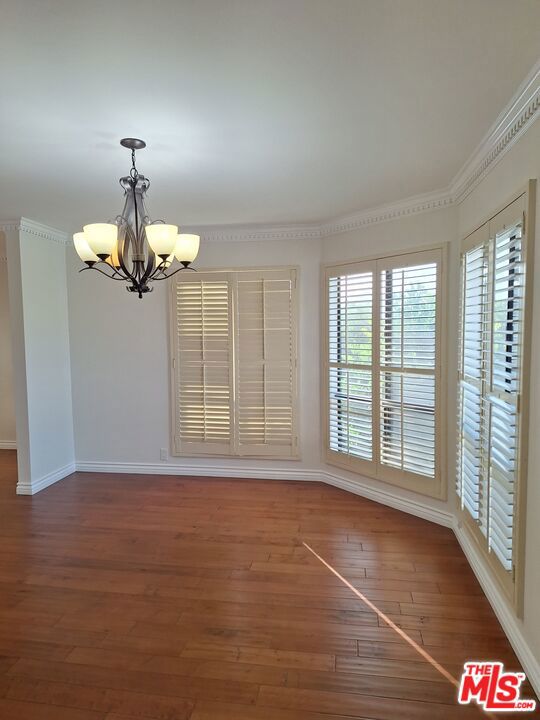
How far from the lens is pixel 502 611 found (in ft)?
7.50

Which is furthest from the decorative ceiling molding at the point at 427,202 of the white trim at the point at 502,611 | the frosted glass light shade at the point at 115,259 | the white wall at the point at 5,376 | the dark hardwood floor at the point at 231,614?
the dark hardwood floor at the point at 231,614

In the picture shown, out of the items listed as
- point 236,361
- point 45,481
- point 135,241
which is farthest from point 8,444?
point 135,241

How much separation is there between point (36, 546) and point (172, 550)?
1.03 metres

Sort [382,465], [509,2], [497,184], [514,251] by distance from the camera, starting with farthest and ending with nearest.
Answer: [382,465]
[497,184]
[514,251]
[509,2]

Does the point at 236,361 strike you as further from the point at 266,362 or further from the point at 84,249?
the point at 84,249

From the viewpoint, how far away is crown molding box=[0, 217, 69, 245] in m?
4.00

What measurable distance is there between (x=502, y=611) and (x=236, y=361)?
9.98 ft

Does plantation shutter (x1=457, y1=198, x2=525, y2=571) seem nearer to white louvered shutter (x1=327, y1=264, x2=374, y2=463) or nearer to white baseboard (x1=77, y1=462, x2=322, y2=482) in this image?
white louvered shutter (x1=327, y1=264, x2=374, y2=463)

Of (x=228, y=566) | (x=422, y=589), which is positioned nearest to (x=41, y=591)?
(x=228, y=566)

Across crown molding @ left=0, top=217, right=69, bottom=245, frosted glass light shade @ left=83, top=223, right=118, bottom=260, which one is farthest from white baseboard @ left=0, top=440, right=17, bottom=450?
frosted glass light shade @ left=83, top=223, right=118, bottom=260

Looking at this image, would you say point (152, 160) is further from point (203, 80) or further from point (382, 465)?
point (382, 465)

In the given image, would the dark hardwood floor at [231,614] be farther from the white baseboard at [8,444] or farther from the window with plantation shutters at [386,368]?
the white baseboard at [8,444]

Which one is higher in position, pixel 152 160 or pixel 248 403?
pixel 152 160

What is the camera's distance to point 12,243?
13.3ft
